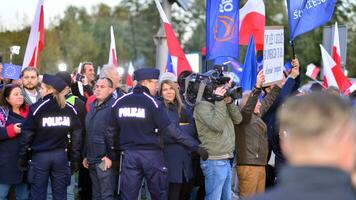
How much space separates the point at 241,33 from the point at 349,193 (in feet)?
28.2

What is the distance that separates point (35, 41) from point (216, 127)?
3842 mm

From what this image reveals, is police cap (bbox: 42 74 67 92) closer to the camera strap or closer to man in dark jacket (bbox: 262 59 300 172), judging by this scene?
the camera strap

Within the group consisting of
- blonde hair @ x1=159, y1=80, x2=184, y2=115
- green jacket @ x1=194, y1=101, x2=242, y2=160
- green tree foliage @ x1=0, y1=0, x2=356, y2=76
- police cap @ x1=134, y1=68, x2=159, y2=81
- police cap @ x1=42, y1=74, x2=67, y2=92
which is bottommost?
green jacket @ x1=194, y1=101, x2=242, y2=160

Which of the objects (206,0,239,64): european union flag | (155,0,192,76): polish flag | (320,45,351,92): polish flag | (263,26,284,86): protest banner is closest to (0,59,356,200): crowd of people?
(263,26,284,86): protest banner

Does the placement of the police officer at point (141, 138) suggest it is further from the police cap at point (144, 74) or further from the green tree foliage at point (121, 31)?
the green tree foliage at point (121, 31)

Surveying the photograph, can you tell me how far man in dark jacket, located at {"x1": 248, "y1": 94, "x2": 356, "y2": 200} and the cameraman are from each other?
5729 millimetres

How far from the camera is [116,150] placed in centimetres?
795

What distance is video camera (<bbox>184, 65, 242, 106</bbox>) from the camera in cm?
821

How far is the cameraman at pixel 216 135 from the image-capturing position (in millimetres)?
8125

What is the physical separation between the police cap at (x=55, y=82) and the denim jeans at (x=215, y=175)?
6.02 ft

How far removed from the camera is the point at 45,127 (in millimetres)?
7777

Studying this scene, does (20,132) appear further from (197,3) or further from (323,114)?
(197,3)

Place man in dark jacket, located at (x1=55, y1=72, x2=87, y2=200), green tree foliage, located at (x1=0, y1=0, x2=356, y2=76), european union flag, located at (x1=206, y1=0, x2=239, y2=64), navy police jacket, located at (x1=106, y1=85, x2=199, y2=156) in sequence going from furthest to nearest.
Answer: green tree foliage, located at (x1=0, y1=0, x2=356, y2=76) < european union flag, located at (x1=206, y1=0, x2=239, y2=64) < man in dark jacket, located at (x1=55, y1=72, x2=87, y2=200) < navy police jacket, located at (x1=106, y1=85, x2=199, y2=156)

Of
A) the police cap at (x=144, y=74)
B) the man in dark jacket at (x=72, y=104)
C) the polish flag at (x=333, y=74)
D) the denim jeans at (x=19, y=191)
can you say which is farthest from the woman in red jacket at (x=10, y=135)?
the polish flag at (x=333, y=74)
